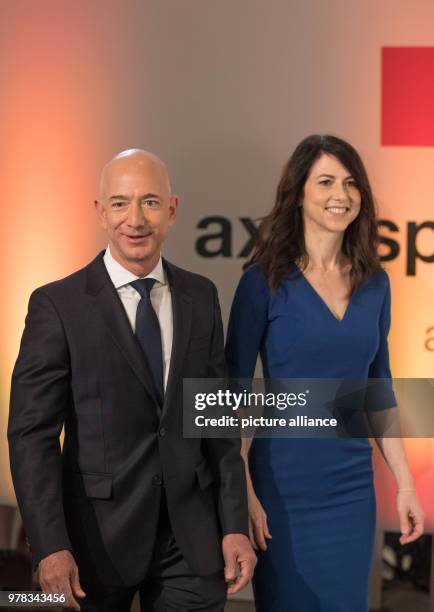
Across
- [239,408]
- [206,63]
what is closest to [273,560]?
[239,408]

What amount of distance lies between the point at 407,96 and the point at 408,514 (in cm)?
152

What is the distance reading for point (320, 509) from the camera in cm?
274

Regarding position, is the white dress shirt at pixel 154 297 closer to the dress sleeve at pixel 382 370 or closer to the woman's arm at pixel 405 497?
the dress sleeve at pixel 382 370

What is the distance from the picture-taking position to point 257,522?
2684 mm

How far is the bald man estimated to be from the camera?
2197 mm

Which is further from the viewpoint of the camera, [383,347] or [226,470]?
[383,347]

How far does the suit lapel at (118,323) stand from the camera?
226cm

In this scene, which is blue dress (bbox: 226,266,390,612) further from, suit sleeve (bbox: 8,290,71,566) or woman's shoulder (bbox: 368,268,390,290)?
suit sleeve (bbox: 8,290,71,566)

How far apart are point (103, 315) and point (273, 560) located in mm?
1000

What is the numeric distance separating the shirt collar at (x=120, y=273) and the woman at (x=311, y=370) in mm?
423

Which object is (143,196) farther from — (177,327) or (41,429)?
(41,429)

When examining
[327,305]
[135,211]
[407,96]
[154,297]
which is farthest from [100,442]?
[407,96]

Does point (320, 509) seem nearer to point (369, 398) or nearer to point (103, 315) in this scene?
point (369, 398)

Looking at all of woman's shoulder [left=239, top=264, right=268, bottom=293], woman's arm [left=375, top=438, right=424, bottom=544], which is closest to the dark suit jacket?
woman's shoulder [left=239, top=264, right=268, bottom=293]
